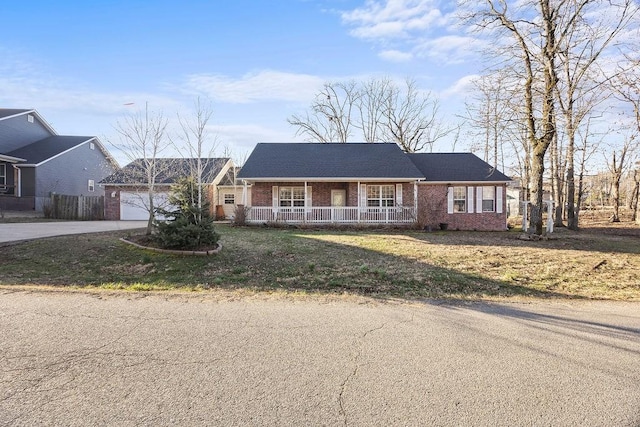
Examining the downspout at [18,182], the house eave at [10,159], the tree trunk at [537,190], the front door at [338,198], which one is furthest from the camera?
the downspout at [18,182]

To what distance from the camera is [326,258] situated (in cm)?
930

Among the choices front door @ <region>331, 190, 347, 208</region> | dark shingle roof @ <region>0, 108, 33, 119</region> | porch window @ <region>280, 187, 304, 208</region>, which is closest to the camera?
porch window @ <region>280, 187, 304, 208</region>

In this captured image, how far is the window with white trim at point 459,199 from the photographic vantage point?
20359 millimetres

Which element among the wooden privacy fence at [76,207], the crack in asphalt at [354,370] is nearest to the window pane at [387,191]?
the crack in asphalt at [354,370]

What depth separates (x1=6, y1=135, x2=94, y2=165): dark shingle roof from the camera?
2510 centimetres

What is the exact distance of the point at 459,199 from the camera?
2044 cm

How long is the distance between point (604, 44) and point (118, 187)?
26.9 metres

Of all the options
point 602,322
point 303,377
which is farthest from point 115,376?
point 602,322

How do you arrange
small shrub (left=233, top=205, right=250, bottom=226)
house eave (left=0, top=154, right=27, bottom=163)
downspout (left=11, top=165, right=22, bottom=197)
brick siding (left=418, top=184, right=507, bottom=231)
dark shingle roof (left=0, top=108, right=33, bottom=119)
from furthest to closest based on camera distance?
dark shingle roof (left=0, top=108, right=33, bottom=119) < downspout (left=11, top=165, right=22, bottom=197) < house eave (left=0, top=154, right=27, bottom=163) < brick siding (left=418, top=184, right=507, bottom=231) < small shrub (left=233, top=205, right=250, bottom=226)

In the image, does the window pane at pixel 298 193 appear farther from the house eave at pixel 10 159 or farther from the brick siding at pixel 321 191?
the house eave at pixel 10 159

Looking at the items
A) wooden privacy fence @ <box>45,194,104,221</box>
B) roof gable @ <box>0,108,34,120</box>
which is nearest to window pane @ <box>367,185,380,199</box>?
wooden privacy fence @ <box>45,194,104,221</box>

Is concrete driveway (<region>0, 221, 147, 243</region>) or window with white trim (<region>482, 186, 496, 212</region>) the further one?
window with white trim (<region>482, 186, 496, 212</region>)

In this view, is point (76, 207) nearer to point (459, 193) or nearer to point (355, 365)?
point (459, 193)

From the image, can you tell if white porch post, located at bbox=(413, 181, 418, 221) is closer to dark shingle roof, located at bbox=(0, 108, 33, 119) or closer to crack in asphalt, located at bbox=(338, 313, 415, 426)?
crack in asphalt, located at bbox=(338, 313, 415, 426)
